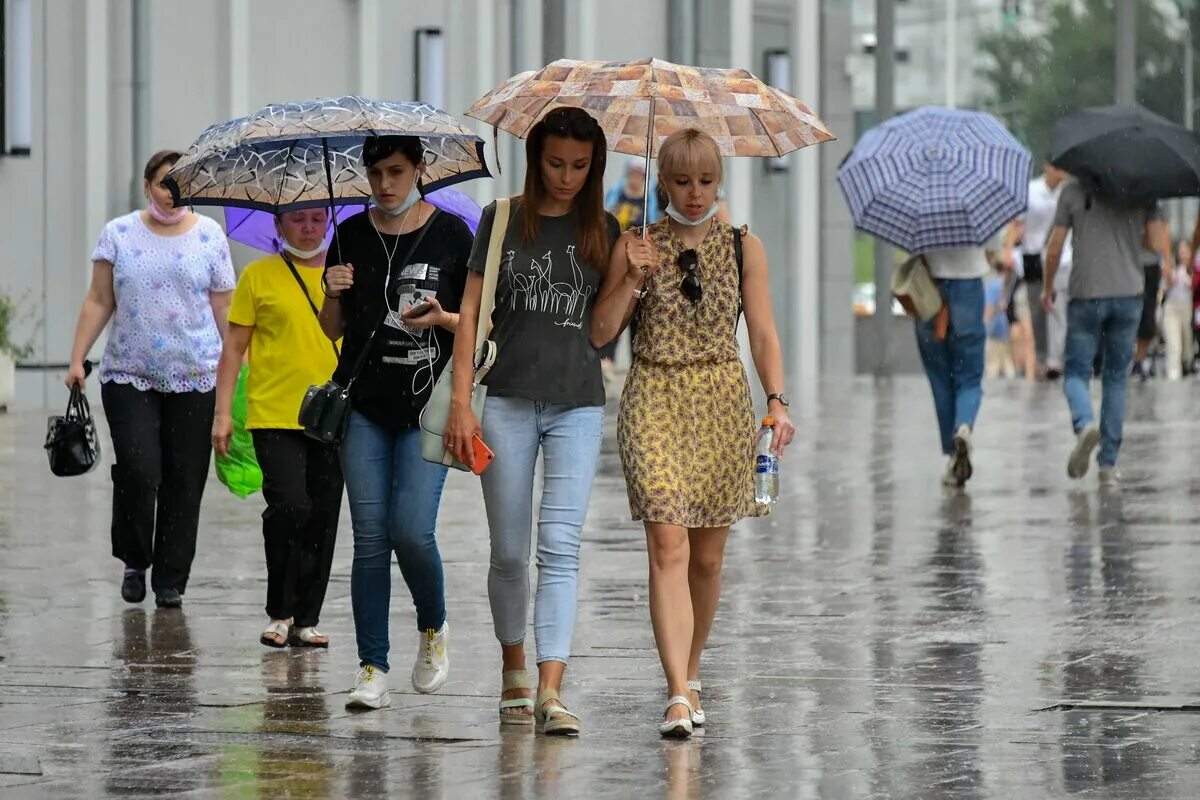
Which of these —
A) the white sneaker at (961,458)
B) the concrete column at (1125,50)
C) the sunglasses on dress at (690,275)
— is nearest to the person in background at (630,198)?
the white sneaker at (961,458)

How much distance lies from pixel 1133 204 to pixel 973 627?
19.4 ft

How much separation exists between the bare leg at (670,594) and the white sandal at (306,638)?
1962 mm

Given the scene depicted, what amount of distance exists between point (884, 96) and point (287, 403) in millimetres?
20262

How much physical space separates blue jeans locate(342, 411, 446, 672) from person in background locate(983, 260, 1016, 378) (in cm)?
2409

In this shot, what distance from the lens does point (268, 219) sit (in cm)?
910

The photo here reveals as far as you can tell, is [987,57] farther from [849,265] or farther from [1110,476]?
[1110,476]

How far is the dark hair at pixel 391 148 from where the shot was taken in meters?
7.34

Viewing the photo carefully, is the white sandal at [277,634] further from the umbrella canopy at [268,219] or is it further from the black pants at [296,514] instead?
the umbrella canopy at [268,219]

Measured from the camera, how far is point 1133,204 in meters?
14.3

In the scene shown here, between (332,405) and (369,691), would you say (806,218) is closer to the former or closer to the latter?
(332,405)

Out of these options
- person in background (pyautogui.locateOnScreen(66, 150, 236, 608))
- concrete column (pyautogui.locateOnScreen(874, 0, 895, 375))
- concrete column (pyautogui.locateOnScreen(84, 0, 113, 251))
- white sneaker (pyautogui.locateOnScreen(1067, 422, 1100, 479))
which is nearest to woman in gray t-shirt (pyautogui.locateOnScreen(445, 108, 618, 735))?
person in background (pyautogui.locateOnScreen(66, 150, 236, 608))

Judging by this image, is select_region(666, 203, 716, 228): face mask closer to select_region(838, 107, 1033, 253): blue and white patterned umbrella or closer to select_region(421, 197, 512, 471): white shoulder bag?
select_region(421, 197, 512, 471): white shoulder bag

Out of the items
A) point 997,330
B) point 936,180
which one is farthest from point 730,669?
point 997,330

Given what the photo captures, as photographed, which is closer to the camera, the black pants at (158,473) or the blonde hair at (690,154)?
the blonde hair at (690,154)
